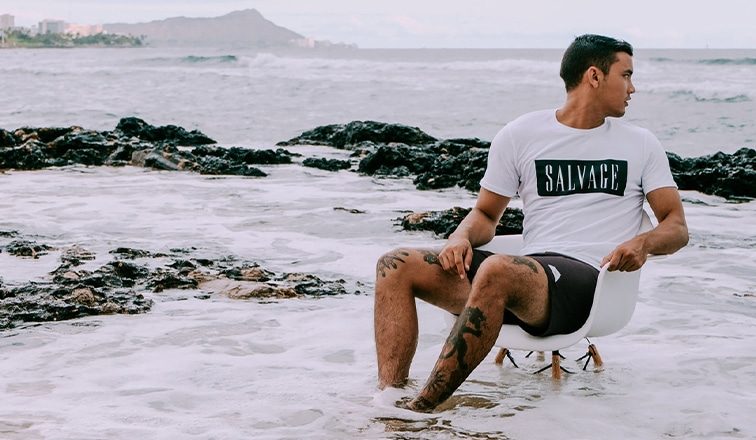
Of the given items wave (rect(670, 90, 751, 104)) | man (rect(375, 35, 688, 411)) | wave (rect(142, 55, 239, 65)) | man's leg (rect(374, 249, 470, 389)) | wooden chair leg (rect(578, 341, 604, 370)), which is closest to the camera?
man (rect(375, 35, 688, 411))

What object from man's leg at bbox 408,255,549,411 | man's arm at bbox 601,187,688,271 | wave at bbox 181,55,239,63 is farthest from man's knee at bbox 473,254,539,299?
wave at bbox 181,55,239,63

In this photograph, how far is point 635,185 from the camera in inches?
171

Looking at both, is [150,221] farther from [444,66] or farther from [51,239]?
[444,66]

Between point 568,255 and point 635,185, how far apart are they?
1.42ft

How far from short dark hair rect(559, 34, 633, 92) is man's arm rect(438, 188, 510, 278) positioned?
24.2 inches

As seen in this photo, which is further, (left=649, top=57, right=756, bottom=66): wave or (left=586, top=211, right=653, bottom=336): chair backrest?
(left=649, top=57, right=756, bottom=66): wave

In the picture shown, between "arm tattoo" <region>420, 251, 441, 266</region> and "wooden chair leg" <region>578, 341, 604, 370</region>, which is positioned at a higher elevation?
"arm tattoo" <region>420, 251, 441, 266</region>

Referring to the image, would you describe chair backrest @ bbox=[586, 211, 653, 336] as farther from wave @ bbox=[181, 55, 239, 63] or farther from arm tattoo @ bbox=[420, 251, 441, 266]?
wave @ bbox=[181, 55, 239, 63]

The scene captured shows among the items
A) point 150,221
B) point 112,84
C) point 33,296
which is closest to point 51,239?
point 150,221

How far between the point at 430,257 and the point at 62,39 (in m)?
155

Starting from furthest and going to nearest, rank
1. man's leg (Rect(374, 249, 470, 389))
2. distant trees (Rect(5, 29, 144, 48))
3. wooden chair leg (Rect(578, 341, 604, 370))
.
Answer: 1. distant trees (Rect(5, 29, 144, 48))
2. wooden chair leg (Rect(578, 341, 604, 370))
3. man's leg (Rect(374, 249, 470, 389))

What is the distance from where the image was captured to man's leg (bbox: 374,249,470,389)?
168 inches

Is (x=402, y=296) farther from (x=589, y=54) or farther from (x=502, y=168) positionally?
(x=589, y=54)

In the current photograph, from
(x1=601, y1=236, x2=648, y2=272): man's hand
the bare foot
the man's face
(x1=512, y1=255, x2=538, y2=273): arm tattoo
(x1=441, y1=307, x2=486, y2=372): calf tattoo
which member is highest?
the man's face
